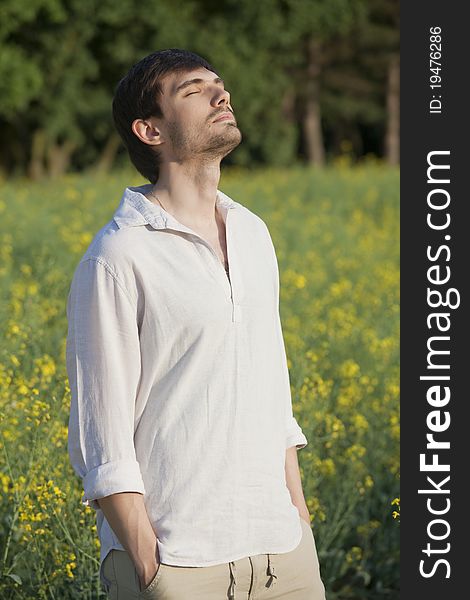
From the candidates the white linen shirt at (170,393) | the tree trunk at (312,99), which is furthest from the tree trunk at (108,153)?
the white linen shirt at (170,393)

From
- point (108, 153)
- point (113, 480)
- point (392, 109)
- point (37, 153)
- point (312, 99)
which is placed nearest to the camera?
point (113, 480)

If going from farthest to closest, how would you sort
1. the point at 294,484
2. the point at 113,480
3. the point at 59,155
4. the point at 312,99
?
the point at 312,99 → the point at 59,155 → the point at 294,484 → the point at 113,480

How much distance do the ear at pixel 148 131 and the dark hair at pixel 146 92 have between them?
0.01 metres

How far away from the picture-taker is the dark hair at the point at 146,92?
7.91ft

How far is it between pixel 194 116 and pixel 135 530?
0.90m

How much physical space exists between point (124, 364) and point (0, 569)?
165 cm

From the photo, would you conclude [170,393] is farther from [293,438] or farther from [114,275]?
[293,438]

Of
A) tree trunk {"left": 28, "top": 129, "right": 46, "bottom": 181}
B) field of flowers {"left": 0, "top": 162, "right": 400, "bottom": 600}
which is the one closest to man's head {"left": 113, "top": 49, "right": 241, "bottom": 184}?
field of flowers {"left": 0, "top": 162, "right": 400, "bottom": 600}

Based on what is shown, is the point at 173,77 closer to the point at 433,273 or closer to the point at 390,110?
the point at 433,273

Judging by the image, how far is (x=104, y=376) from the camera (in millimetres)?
2260

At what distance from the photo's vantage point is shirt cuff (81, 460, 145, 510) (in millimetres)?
2217

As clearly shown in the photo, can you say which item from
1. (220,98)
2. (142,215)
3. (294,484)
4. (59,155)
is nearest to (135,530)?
(294,484)

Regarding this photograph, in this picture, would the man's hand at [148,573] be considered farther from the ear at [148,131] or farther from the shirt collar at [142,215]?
the ear at [148,131]

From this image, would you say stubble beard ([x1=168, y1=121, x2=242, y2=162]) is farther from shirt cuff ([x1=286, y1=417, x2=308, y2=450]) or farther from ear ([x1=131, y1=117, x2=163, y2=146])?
shirt cuff ([x1=286, y1=417, x2=308, y2=450])
